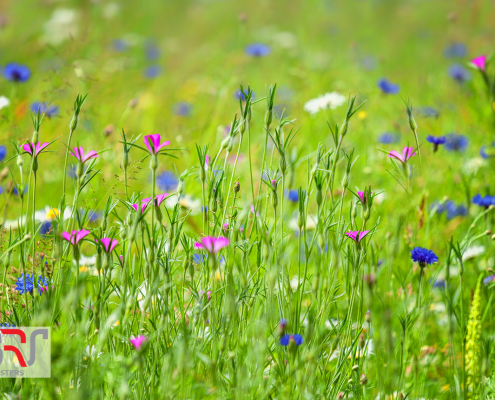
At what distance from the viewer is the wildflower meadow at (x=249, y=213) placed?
30.1 inches

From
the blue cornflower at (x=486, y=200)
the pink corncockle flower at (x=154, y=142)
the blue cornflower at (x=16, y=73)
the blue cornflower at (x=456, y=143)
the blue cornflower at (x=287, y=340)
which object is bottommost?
the blue cornflower at (x=287, y=340)

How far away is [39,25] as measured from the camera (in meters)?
5.22

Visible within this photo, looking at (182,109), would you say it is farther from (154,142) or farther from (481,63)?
(154,142)

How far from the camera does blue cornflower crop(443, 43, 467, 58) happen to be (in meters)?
4.42

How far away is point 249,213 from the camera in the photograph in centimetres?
100

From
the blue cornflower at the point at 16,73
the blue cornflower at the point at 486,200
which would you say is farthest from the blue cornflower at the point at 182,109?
the blue cornflower at the point at 486,200

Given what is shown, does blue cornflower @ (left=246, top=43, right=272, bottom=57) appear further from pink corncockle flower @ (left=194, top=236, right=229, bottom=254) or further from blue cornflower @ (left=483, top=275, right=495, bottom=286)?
pink corncockle flower @ (left=194, top=236, right=229, bottom=254)

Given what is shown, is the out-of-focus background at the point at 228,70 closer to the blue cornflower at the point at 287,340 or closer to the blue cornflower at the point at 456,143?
the blue cornflower at the point at 456,143

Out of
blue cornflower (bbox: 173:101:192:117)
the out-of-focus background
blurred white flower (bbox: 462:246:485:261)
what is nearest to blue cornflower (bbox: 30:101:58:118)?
the out-of-focus background

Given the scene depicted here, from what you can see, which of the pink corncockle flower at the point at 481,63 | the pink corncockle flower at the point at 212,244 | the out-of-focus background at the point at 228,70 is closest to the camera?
the pink corncockle flower at the point at 212,244

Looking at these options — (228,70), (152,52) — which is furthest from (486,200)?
(152,52)

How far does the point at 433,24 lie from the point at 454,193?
5.10 metres

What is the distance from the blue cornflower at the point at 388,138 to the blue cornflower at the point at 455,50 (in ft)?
7.53

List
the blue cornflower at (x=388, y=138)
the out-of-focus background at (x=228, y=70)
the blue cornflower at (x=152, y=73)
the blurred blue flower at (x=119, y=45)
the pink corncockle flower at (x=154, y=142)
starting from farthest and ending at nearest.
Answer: the blurred blue flower at (x=119, y=45) → the blue cornflower at (x=152, y=73) → the blue cornflower at (x=388, y=138) → the out-of-focus background at (x=228, y=70) → the pink corncockle flower at (x=154, y=142)
